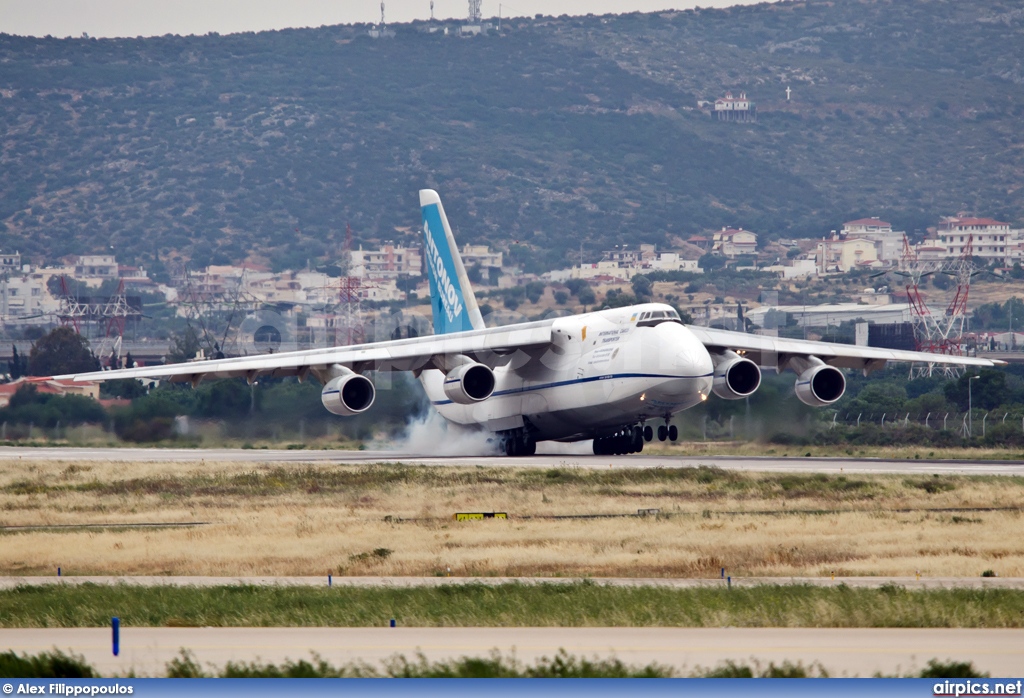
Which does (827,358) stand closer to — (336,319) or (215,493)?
(215,493)

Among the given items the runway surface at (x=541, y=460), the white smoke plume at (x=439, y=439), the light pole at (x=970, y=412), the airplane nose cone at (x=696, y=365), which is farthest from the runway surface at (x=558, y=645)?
the light pole at (x=970, y=412)

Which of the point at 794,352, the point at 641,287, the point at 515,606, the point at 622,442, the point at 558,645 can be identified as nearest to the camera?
the point at 558,645

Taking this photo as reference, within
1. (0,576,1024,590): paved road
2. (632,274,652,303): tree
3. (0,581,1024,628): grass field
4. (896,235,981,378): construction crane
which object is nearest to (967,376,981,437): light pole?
(896,235,981,378): construction crane

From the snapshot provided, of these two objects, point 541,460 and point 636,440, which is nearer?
point 541,460

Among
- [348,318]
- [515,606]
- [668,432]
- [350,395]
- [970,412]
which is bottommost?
[348,318]

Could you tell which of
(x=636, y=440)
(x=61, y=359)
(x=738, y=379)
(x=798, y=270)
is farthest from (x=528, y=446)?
(x=798, y=270)

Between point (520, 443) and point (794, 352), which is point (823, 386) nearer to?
point (794, 352)
